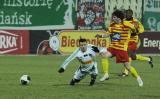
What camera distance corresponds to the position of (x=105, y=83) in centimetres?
1759

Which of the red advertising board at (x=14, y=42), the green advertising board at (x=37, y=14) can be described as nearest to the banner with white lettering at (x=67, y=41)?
the green advertising board at (x=37, y=14)

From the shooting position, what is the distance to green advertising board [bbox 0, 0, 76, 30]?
32.8 metres

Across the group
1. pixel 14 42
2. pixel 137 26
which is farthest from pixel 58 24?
pixel 137 26

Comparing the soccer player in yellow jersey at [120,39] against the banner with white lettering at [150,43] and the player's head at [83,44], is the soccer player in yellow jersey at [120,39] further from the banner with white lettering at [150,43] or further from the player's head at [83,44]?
the banner with white lettering at [150,43]

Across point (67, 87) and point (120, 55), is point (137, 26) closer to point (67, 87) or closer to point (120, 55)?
point (120, 55)

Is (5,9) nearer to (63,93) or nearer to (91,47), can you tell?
(91,47)

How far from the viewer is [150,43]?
3372 centimetres

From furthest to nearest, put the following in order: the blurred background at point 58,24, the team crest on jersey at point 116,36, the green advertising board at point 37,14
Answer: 1. the green advertising board at point 37,14
2. the blurred background at point 58,24
3. the team crest on jersey at point 116,36

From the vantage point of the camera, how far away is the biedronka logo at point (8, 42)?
1238 inches

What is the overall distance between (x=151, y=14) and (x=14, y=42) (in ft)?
25.8

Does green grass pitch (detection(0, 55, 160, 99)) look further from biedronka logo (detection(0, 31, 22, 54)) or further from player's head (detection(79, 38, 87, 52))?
biedronka logo (detection(0, 31, 22, 54))

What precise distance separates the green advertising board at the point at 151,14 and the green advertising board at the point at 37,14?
396 centimetres

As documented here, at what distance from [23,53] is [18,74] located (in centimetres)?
1198

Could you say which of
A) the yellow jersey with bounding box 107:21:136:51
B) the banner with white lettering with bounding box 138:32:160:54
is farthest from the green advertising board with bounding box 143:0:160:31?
the yellow jersey with bounding box 107:21:136:51
